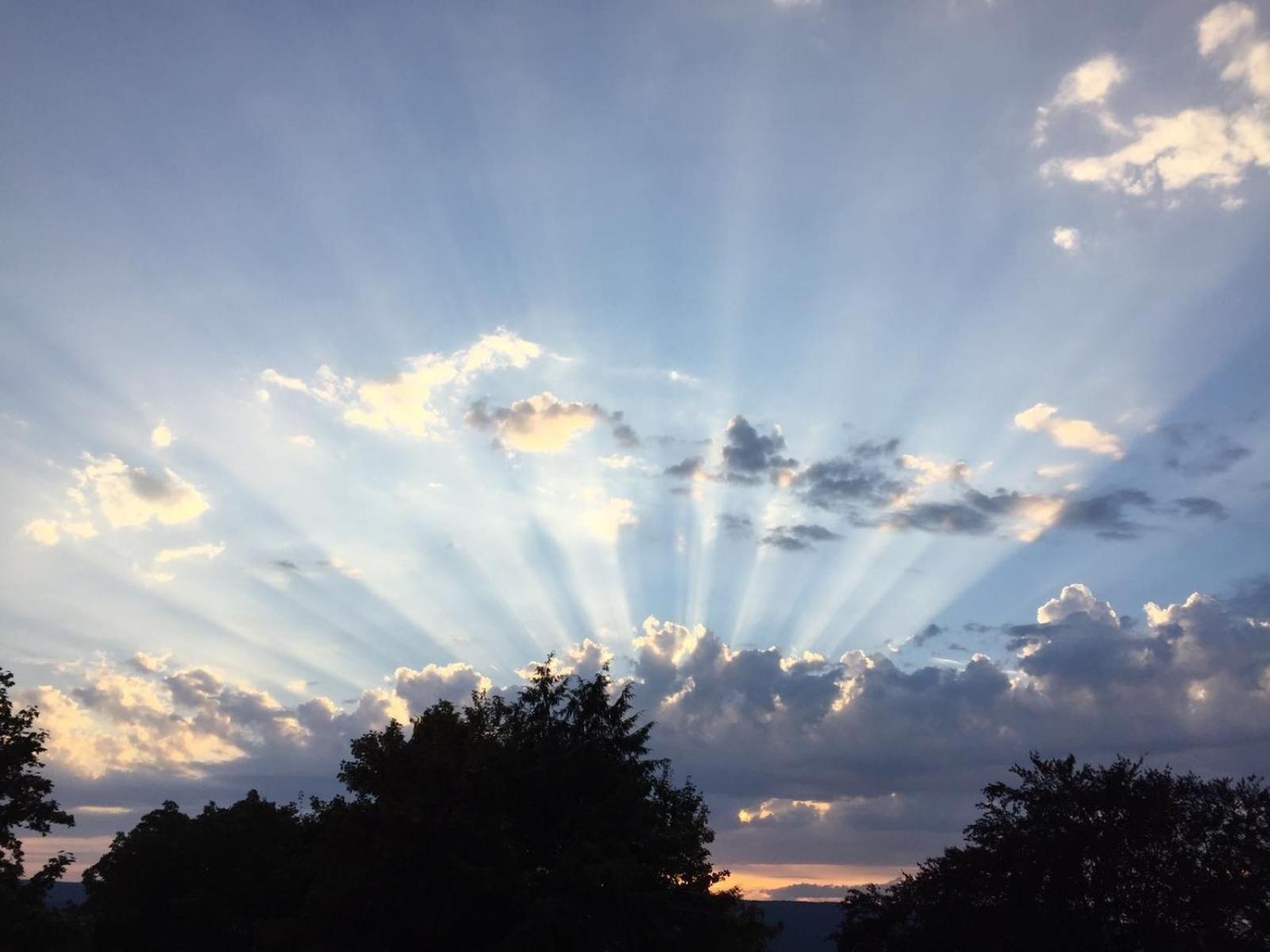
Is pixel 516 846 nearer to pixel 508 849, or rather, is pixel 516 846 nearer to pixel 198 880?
pixel 508 849

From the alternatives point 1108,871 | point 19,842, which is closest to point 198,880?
point 19,842

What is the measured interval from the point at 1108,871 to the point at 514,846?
32233 millimetres

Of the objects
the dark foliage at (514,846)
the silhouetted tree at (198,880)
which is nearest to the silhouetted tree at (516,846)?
the dark foliage at (514,846)

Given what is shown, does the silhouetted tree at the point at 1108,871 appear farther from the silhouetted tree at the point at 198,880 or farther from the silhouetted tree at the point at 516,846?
the silhouetted tree at the point at 198,880

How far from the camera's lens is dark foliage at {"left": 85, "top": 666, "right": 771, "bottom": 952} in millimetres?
38156

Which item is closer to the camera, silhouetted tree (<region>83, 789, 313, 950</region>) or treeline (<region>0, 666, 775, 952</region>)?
treeline (<region>0, 666, 775, 952</region>)

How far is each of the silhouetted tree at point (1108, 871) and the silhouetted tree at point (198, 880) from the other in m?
40.1

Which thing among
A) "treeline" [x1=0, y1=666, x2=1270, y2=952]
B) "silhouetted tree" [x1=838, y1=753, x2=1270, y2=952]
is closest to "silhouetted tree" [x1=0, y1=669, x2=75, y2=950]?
"treeline" [x1=0, y1=666, x2=1270, y2=952]

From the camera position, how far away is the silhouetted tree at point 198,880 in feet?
208

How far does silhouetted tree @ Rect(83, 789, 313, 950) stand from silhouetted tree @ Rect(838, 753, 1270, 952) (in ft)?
132

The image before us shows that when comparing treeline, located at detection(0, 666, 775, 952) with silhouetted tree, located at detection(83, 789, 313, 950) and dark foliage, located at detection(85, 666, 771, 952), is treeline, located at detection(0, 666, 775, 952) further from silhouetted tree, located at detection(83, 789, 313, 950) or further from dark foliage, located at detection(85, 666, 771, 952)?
silhouetted tree, located at detection(83, 789, 313, 950)

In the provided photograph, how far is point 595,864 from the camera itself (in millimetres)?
38969

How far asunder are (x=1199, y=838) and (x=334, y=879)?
43804mm

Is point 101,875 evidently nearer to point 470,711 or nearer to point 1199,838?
point 470,711
